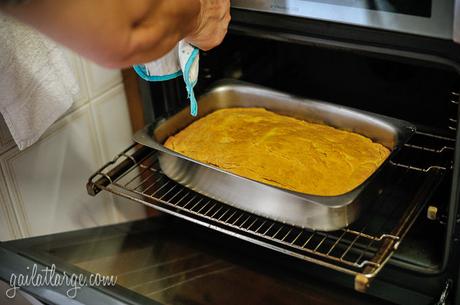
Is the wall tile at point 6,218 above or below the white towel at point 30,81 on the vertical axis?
below

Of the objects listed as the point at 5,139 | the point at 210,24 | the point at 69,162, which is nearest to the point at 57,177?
the point at 69,162

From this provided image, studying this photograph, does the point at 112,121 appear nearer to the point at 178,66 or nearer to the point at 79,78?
the point at 79,78

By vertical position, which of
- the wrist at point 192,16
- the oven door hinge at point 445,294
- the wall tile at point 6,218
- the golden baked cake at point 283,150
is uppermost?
the wrist at point 192,16

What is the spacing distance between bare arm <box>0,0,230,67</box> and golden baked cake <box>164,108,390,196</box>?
0.29 m

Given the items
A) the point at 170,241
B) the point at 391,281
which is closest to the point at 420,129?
the point at 391,281

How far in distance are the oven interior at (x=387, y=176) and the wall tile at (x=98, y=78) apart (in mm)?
100

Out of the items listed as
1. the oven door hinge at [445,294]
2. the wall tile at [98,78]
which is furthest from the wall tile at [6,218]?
the oven door hinge at [445,294]

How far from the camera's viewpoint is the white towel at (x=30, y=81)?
2.92 ft

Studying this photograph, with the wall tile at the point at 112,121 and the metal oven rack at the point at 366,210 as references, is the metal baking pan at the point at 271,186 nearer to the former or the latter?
the metal oven rack at the point at 366,210

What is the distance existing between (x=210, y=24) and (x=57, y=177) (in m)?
0.46

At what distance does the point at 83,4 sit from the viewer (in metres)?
0.55

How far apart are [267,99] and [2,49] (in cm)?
42

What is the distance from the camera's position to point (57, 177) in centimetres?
112

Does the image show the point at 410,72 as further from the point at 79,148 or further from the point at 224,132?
the point at 79,148
